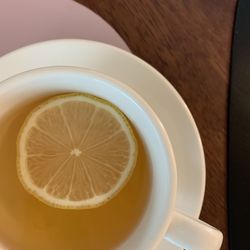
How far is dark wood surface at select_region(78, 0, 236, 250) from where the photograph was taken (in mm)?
724

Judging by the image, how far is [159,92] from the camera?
2.19ft

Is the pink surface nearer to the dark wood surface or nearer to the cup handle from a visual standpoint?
the dark wood surface

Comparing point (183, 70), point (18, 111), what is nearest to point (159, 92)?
point (183, 70)

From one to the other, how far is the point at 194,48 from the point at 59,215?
317 mm

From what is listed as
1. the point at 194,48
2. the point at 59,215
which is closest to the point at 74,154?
the point at 59,215

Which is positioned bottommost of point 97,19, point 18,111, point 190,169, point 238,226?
point 238,226

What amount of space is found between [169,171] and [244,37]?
0.87 feet

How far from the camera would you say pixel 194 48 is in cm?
73

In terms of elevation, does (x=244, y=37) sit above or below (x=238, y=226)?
above

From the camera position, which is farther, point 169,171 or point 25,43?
point 25,43

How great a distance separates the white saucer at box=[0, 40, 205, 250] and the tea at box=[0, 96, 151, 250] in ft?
0.16

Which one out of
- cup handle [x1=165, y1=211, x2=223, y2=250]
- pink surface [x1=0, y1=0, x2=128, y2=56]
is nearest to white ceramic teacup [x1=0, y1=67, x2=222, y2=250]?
cup handle [x1=165, y1=211, x2=223, y2=250]

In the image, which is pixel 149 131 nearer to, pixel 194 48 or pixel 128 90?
pixel 128 90

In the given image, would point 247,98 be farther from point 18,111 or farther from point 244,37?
point 18,111
